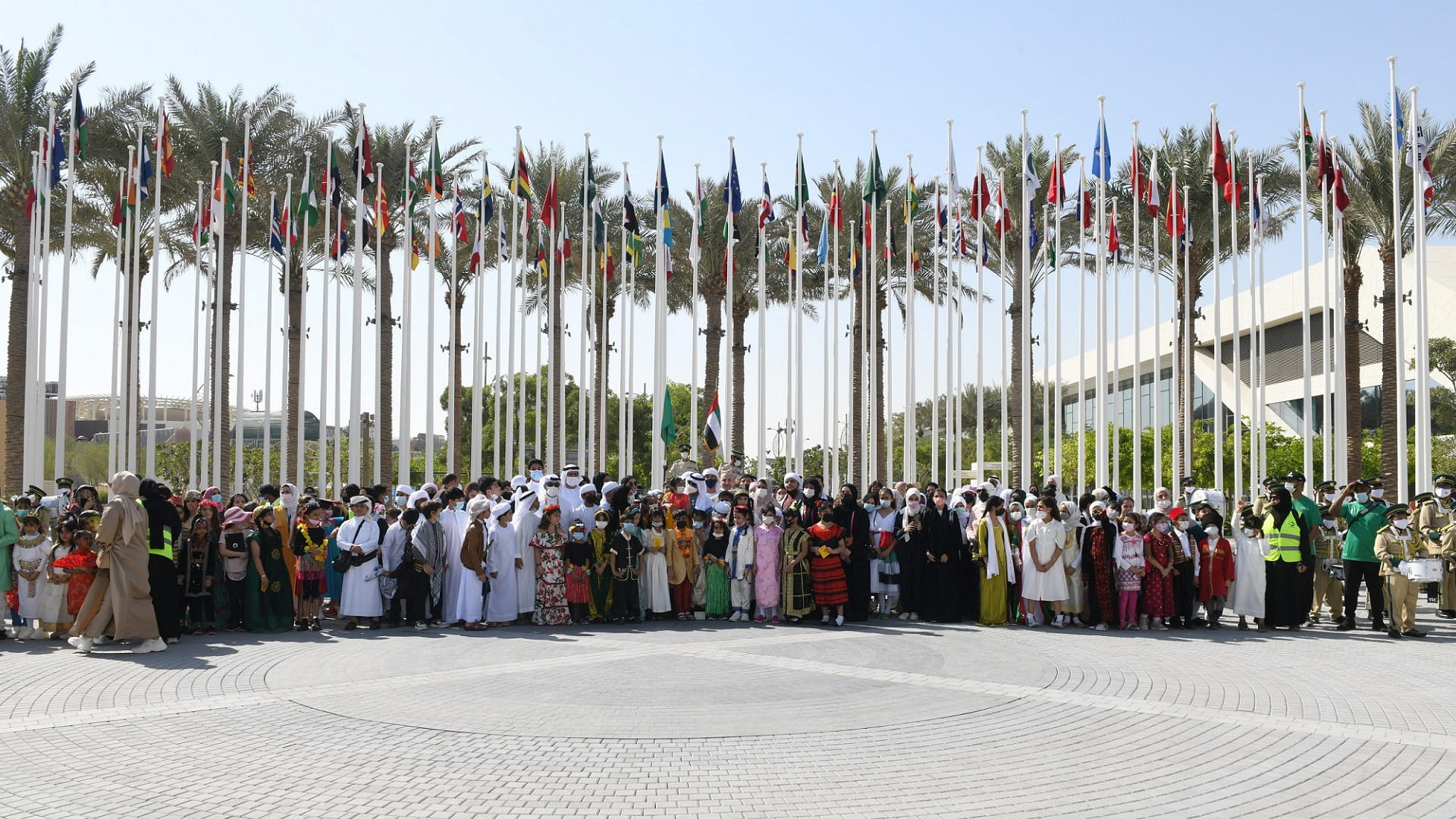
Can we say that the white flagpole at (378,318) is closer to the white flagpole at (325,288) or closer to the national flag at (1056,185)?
the white flagpole at (325,288)

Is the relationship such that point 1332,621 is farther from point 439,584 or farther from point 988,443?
point 988,443

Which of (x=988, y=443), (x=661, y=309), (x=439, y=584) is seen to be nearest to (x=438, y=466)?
(x=988, y=443)

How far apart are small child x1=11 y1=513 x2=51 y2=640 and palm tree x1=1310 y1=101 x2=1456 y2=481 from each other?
2405 cm

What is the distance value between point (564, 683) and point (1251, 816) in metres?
5.46

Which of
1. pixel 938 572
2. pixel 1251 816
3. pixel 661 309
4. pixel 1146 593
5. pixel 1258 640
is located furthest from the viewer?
pixel 661 309

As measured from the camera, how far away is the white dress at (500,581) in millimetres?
13531

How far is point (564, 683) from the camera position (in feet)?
30.9

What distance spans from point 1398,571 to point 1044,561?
3.79 metres

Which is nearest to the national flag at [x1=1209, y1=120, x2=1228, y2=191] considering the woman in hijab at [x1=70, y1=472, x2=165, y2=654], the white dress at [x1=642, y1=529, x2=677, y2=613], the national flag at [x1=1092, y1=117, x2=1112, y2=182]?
the national flag at [x1=1092, y1=117, x2=1112, y2=182]

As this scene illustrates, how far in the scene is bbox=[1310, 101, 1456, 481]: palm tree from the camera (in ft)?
81.8

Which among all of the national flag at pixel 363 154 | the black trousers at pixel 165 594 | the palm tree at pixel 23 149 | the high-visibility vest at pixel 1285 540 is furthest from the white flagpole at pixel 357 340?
the high-visibility vest at pixel 1285 540

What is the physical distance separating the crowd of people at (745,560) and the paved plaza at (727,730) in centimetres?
126

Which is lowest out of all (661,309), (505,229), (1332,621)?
(1332,621)

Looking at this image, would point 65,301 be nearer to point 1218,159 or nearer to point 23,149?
point 23,149
